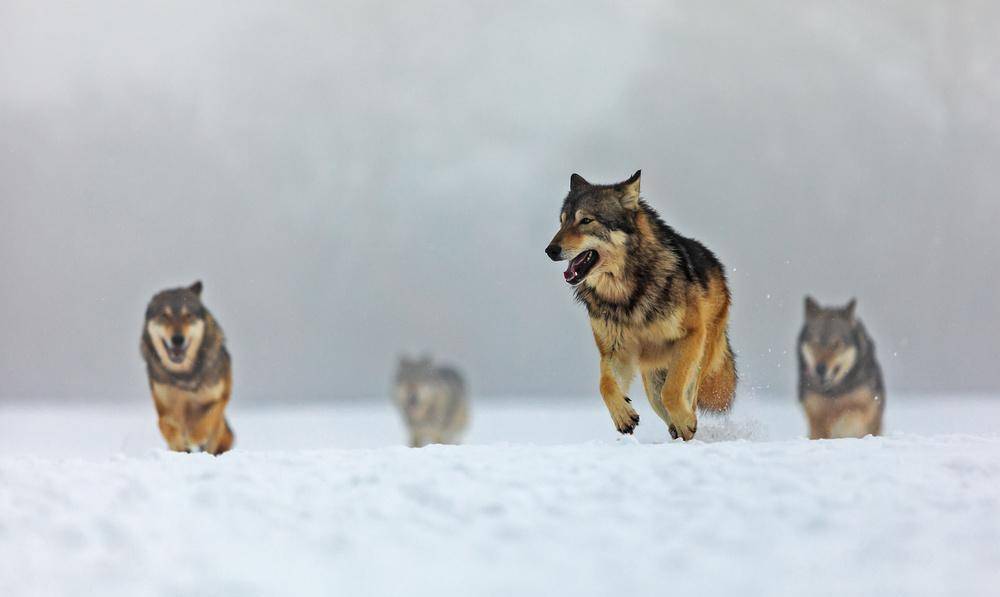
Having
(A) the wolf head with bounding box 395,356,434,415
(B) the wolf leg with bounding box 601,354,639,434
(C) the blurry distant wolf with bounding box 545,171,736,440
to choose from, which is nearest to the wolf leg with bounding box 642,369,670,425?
(C) the blurry distant wolf with bounding box 545,171,736,440

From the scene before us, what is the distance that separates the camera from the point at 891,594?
3.80 meters

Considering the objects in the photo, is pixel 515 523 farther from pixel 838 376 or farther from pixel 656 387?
pixel 838 376

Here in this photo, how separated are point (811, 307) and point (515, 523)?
660 cm

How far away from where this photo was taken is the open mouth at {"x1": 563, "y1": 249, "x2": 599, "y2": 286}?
6.45 meters

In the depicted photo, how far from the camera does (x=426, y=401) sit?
18.4m

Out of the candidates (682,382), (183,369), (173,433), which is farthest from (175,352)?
(682,382)

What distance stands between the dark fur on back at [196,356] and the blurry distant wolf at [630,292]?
13.6 feet

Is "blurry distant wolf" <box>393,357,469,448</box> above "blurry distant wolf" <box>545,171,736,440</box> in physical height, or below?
above

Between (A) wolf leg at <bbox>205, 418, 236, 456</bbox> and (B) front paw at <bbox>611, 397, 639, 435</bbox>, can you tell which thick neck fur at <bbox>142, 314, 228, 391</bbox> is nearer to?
(A) wolf leg at <bbox>205, 418, 236, 456</bbox>

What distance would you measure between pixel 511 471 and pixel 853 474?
184cm

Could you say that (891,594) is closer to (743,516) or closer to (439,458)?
(743,516)

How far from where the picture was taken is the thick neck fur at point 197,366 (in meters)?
9.00

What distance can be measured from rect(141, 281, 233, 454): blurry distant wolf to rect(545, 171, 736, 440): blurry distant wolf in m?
4.16

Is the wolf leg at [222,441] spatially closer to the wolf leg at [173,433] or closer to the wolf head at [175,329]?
the wolf leg at [173,433]
